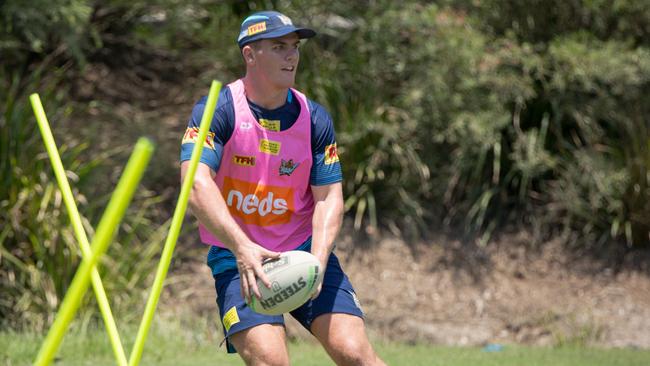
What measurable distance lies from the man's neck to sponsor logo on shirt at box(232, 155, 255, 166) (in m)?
0.28

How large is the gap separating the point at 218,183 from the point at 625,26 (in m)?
6.95

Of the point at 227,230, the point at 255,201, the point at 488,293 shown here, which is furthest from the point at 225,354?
the point at 227,230

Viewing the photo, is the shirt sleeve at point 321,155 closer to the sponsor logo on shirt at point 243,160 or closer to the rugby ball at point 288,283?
the sponsor logo on shirt at point 243,160

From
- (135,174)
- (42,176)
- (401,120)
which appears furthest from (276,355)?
(401,120)

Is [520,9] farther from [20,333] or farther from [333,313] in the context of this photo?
[333,313]

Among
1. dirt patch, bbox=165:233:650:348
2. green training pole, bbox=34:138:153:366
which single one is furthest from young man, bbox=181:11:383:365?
dirt patch, bbox=165:233:650:348

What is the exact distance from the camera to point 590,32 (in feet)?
35.6

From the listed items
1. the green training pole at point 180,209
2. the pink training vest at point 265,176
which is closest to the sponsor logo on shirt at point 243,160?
the pink training vest at point 265,176

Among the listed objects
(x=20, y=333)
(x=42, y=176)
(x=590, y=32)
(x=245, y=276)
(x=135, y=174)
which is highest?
(x=135, y=174)

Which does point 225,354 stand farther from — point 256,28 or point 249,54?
point 256,28

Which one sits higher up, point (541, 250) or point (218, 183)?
point (218, 183)

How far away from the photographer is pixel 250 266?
178 inches

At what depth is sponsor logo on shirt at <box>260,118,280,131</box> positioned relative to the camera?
497 centimetres

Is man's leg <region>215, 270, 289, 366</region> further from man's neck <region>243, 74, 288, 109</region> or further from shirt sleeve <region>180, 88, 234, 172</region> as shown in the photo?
man's neck <region>243, 74, 288, 109</region>
